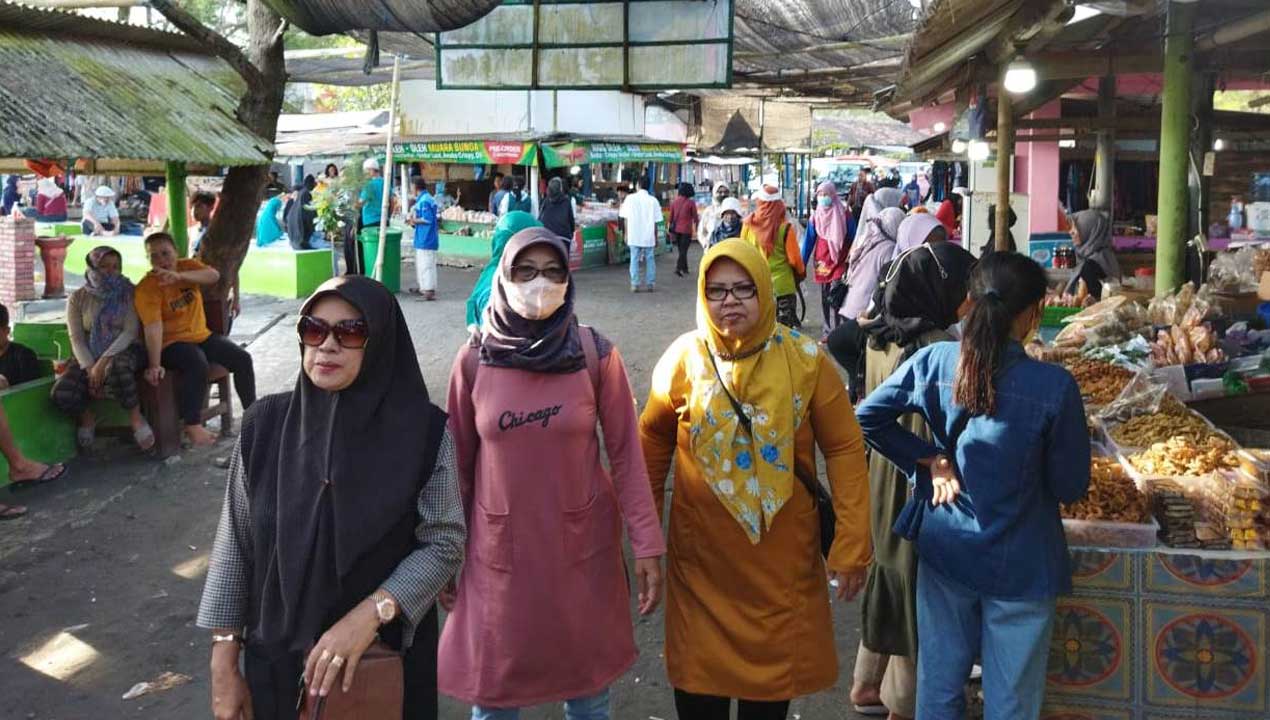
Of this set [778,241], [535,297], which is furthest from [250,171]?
[535,297]

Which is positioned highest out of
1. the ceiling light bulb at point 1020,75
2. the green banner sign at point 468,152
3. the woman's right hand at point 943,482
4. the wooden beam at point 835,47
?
the wooden beam at point 835,47

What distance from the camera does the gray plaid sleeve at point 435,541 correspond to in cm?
275

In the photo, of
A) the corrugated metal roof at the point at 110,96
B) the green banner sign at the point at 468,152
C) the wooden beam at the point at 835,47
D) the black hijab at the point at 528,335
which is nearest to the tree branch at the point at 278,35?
the corrugated metal roof at the point at 110,96

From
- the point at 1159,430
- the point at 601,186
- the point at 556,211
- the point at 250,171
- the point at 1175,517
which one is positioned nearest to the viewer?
the point at 1175,517

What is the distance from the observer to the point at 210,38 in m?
8.24

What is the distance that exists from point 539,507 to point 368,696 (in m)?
0.76

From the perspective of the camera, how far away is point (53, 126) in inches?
→ 274

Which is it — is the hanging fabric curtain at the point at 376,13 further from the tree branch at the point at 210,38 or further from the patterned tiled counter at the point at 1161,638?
the patterned tiled counter at the point at 1161,638

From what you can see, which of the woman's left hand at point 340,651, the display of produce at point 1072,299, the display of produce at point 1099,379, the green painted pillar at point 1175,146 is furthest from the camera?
the display of produce at point 1072,299

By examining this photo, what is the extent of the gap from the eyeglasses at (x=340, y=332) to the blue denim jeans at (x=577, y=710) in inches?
46.0

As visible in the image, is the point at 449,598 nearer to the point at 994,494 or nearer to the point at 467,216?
the point at 994,494

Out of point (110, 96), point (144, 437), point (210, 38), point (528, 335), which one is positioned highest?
point (210, 38)

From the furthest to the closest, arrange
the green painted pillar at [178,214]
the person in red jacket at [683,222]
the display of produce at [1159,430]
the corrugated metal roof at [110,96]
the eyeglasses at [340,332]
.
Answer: the person in red jacket at [683,222], the green painted pillar at [178,214], the corrugated metal roof at [110,96], the display of produce at [1159,430], the eyeglasses at [340,332]

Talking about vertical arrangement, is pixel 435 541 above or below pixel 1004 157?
below
